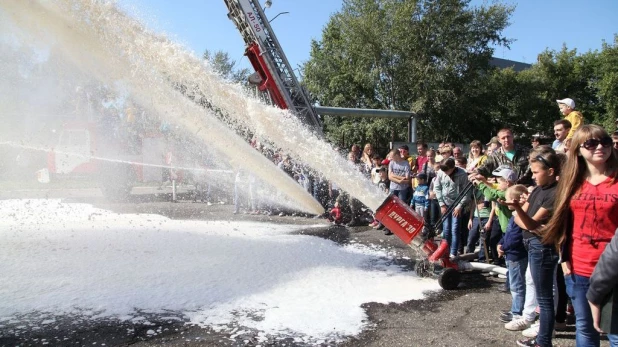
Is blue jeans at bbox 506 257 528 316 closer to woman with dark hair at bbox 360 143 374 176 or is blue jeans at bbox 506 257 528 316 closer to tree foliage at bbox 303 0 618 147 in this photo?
woman with dark hair at bbox 360 143 374 176

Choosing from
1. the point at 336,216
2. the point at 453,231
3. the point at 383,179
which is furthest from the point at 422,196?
the point at 336,216

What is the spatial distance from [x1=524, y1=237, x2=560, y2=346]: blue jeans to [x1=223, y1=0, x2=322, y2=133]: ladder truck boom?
28.1 feet

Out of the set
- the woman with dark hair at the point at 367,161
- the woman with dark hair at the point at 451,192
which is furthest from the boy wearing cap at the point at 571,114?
the woman with dark hair at the point at 367,161

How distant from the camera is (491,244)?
20.0 ft

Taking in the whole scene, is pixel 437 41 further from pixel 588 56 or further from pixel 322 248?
pixel 322 248

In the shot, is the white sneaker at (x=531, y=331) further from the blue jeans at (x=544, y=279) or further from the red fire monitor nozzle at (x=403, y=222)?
the red fire monitor nozzle at (x=403, y=222)

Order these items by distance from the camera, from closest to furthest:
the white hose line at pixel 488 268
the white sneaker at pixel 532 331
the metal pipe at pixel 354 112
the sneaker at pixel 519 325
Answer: the white sneaker at pixel 532 331
the sneaker at pixel 519 325
the white hose line at pixel 488 268
the metal pipe at pixel 354 112

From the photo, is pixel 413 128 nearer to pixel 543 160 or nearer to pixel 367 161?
pixel 367 161

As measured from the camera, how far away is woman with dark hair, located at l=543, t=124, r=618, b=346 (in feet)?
8.23

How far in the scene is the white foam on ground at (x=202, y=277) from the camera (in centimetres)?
418

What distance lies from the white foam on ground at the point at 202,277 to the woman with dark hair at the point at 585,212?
5.94ft

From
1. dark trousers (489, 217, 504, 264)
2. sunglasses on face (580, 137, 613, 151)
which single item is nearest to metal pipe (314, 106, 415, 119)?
dark trousers (489, 217, 504, 264)

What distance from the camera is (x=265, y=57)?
10.7 m

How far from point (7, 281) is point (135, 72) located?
→ 3271mm
